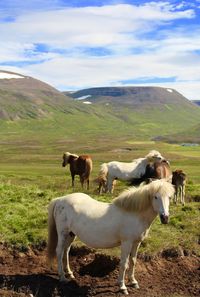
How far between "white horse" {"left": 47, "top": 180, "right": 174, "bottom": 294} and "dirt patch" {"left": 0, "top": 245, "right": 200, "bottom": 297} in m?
0.39

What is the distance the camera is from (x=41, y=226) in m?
14.9

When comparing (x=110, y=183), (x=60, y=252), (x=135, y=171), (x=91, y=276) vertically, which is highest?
(x=135, y=171)

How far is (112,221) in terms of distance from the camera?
1159 cm

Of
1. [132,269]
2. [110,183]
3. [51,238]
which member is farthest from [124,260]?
[110,183]

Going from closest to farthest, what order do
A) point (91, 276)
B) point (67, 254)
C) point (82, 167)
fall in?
point (67, 254) < point (91, 276) < point (82, 167)

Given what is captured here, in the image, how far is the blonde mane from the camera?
1109 cm

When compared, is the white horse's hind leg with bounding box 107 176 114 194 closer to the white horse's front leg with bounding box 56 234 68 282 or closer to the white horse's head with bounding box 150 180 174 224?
the white horse's front leg with bounding box 56 234 68 282

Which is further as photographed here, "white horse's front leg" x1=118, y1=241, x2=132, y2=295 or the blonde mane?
"white horse's front leg" x1=118, y1=241, x2=132, y2=295

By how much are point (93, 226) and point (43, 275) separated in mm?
2103

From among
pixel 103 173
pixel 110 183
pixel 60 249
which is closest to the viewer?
pixel 60 249

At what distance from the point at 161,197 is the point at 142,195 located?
63 centimetres

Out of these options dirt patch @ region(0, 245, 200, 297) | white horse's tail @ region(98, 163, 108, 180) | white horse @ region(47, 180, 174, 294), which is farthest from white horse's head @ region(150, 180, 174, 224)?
white horse's tail @ region(98, 163, 108, 180)

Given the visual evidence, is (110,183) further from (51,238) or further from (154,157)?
(51,238)

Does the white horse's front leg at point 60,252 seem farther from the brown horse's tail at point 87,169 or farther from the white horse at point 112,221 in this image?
the brown horse's tail at point 87,169
